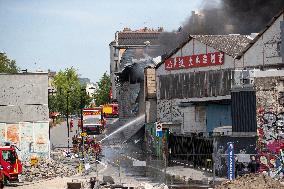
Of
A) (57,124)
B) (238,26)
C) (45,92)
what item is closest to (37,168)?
(45,92)

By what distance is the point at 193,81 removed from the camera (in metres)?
52.3

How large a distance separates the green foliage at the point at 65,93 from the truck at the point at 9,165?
2896 inches

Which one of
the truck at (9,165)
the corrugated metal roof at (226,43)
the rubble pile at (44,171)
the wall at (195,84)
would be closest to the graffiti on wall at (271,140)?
the rubble pile at (44,171)

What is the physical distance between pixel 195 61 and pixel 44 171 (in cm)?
1720

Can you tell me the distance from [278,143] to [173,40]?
52.6m

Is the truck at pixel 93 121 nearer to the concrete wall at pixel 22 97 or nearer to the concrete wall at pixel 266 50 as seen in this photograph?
the concrete wall at pixel 22 97

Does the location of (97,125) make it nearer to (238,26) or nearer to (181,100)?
(238,26)

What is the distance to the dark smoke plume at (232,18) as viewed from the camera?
229 ft

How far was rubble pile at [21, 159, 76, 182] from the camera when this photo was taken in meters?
38.6

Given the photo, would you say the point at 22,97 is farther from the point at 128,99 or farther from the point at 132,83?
the point at 128,99

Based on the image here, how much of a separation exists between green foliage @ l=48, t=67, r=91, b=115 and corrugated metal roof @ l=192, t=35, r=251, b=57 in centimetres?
5894

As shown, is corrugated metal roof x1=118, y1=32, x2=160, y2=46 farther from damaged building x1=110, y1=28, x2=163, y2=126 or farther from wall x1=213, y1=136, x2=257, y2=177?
wall x1=213, y1=136, x2=257, y2=177

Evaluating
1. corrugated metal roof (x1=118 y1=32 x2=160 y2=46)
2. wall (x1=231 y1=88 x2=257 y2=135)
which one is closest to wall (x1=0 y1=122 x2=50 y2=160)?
wall (x1=231 y1=88 x2=257 y2=135)

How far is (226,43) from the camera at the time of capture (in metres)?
51.9
